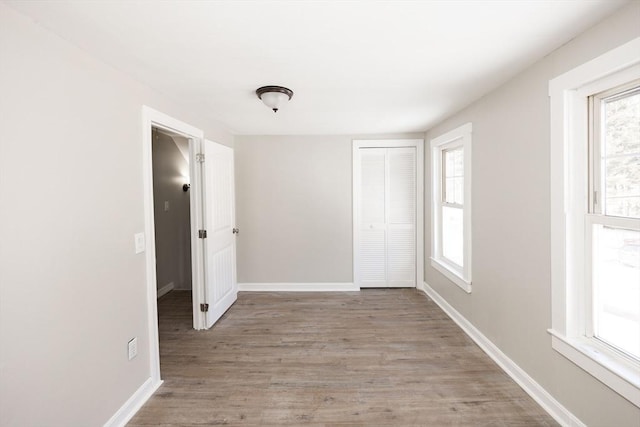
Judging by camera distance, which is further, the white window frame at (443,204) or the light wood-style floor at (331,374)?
the white window frame at (443,204)

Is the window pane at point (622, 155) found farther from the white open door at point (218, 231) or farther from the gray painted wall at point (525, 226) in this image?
the white open door at point (218, 231)

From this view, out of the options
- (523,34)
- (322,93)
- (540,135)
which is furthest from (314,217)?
(523,34)

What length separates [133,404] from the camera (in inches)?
79.3

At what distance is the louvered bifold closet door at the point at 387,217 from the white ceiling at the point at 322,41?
172cm

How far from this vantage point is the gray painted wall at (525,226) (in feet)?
5.17

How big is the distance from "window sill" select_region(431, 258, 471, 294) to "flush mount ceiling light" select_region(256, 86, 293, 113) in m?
2.44

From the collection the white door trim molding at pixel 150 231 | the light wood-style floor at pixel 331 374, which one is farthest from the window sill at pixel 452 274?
the white door trim molding at pixel 150 231

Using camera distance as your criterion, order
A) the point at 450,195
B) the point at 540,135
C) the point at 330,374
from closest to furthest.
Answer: the point at 540,135 < the point at 330,374 < the point at 450,195

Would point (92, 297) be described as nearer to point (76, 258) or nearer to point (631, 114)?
point (76, 258)

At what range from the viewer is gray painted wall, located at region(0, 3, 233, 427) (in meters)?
1.28

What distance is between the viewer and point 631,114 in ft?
4.91

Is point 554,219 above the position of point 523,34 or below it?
below

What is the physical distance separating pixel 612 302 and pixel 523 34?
1.52 m

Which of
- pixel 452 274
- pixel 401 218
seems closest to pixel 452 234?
pixel 452 274
